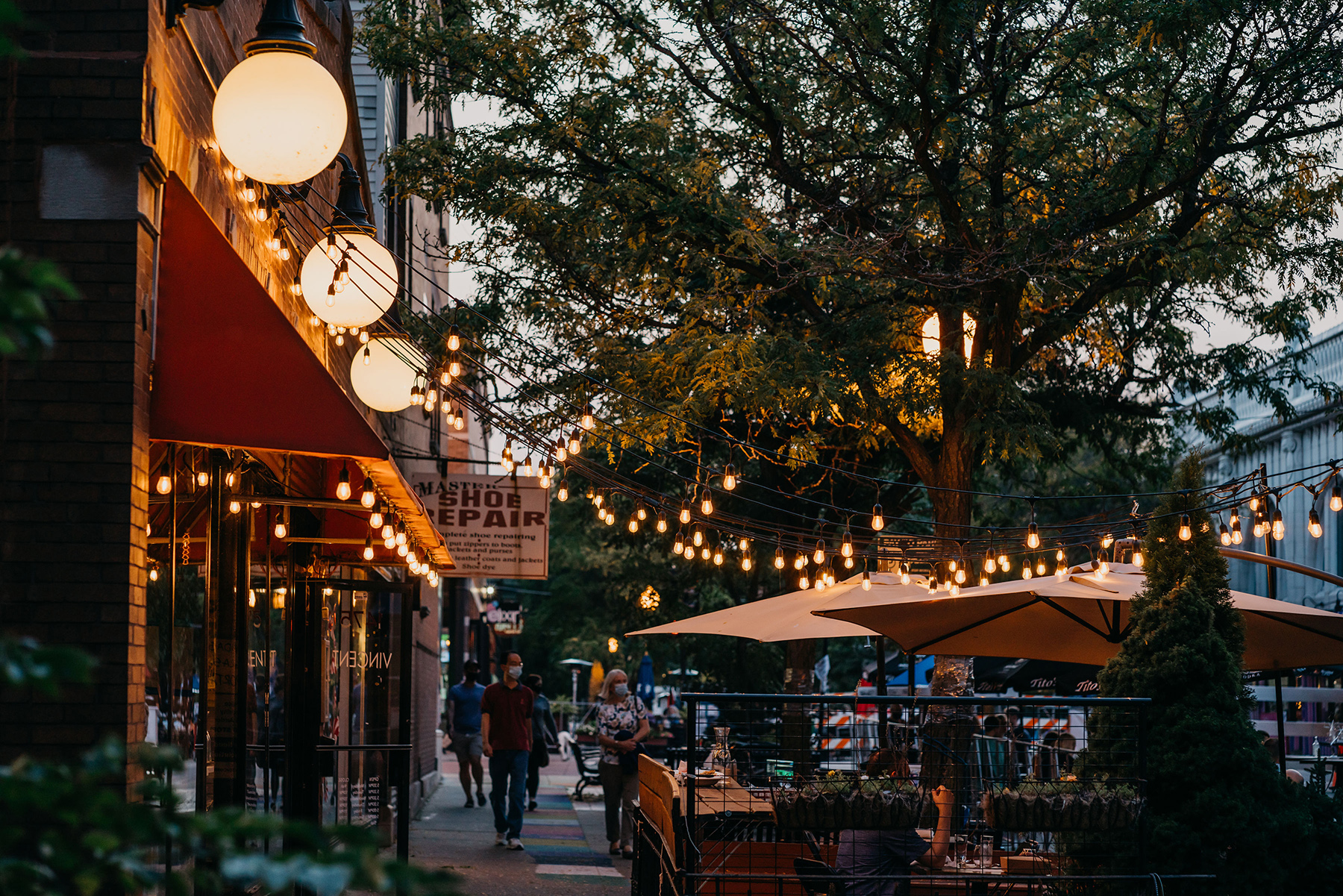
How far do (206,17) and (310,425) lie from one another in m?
2.38

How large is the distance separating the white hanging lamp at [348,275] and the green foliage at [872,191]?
4.67 meters

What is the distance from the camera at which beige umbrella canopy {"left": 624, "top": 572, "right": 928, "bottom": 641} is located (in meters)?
10.1

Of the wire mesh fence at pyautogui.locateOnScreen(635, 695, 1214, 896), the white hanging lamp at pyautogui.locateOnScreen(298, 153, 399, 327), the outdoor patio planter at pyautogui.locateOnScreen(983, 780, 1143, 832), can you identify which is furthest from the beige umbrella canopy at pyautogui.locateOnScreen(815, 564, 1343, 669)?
the white hanging lamp at pyautogui.locateOnScreen(298, 153, 399, 327)

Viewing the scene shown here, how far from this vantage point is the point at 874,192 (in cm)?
1350

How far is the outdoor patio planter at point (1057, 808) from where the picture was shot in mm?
6195

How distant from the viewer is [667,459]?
57.2 ft

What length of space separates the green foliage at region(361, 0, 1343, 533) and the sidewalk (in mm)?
4193

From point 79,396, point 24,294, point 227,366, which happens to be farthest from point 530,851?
point 24,294

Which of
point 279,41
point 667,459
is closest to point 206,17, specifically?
point 279,41

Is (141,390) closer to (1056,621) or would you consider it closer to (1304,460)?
(1056,621)

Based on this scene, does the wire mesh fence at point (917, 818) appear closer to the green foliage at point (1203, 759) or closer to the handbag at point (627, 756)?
the green foliage at point (1203, 759)

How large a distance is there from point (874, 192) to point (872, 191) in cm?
12

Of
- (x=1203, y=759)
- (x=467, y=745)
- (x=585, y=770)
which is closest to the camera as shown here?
(x=1203, y=759)

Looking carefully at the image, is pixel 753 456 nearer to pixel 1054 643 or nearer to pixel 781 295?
pixel 781 295
